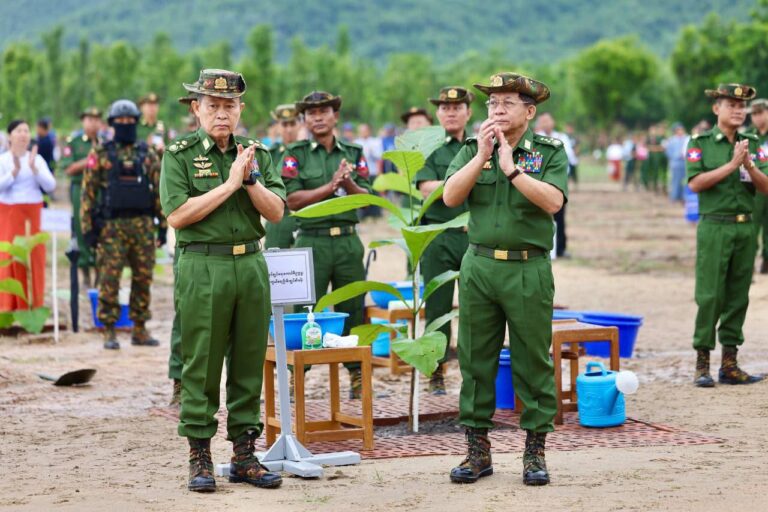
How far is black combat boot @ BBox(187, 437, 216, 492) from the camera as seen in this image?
6.67m

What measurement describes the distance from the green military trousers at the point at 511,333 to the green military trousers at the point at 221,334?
3.62ft

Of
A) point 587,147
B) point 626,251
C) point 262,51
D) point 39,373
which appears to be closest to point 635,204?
point 626,251

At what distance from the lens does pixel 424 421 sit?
886 centimetres

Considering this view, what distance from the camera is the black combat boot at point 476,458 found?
6840mm

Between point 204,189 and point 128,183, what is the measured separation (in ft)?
17.6

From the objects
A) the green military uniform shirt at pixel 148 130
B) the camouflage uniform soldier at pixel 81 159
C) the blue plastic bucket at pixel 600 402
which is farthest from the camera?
the camouflage uniform soldier at pixel 81 159

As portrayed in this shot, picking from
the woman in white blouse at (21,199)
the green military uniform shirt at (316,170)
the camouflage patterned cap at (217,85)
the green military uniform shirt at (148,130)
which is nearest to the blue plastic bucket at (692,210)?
the green military uniform shirt at (316,170)

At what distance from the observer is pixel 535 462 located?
6773mm

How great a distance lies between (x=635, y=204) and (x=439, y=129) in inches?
1081

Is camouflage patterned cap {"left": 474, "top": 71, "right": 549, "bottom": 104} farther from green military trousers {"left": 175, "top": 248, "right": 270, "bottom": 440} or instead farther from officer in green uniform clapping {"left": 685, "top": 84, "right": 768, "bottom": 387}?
officer in green uniform clapping {"left": 685, "top": 84, "right": 768, "bottom": 387}

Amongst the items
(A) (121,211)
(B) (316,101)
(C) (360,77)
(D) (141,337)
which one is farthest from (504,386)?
(C) (360,77)

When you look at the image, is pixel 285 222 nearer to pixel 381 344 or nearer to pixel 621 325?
pixel 381 344

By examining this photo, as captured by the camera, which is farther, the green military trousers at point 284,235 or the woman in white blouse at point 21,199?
the woman in white blouse at point 21,199

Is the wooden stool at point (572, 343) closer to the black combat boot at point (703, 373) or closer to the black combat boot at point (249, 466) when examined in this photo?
the black combat boot at point (703, 373)
